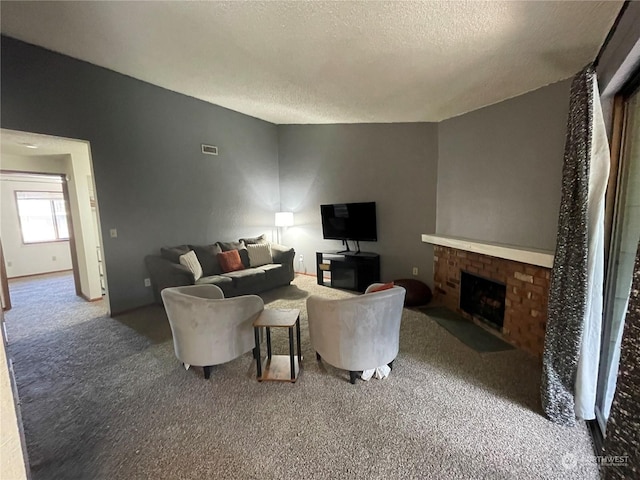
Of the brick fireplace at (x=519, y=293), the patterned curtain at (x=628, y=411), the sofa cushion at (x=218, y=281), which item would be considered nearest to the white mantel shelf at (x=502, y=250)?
the brick fireplace at (x=519, y=293)

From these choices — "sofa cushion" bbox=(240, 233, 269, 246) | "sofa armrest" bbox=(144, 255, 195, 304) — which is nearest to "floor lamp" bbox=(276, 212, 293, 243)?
"sofa cushion" bbox=(240, 233, 269, 246)

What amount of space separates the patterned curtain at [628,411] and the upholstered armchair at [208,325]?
2.15 m

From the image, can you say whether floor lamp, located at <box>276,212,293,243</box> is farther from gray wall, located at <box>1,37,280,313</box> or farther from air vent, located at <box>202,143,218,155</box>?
air vent, located at <box>202,143,218,155</box>

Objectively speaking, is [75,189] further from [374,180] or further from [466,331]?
[466,331]

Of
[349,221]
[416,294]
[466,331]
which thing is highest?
[349,221]

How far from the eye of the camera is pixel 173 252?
155 inches

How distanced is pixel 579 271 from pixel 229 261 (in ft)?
13.3

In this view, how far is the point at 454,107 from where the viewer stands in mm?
3520

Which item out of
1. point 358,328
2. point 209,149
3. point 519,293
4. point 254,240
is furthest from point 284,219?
point 519,293

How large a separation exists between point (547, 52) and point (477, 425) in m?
2.77

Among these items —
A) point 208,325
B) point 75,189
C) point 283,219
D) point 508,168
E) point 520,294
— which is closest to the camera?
point 208,325

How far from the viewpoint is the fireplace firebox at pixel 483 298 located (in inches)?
125

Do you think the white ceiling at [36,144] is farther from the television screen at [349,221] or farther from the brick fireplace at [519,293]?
the brick fireplace at [519,293]

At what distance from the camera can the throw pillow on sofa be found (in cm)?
442
